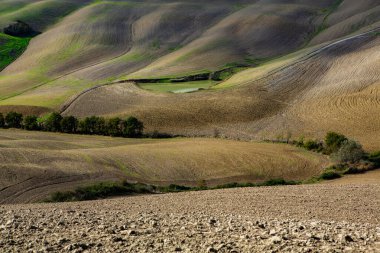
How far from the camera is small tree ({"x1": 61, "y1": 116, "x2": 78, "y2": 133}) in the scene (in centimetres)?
6956

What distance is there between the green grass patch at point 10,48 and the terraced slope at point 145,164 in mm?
68706

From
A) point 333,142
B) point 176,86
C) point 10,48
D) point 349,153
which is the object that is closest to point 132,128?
point 333,142

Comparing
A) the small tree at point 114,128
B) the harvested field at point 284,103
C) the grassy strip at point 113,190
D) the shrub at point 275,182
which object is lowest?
the grassy strip at point 113,190

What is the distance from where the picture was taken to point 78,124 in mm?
70062

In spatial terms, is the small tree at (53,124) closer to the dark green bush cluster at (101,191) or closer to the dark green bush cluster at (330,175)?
the dark green bush cluster at (101,191)

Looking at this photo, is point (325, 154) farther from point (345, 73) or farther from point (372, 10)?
point (372, 10)

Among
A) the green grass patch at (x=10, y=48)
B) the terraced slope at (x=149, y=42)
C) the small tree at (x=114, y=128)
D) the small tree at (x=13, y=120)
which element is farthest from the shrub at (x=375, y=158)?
the green grass patch at (x=10, y=48)

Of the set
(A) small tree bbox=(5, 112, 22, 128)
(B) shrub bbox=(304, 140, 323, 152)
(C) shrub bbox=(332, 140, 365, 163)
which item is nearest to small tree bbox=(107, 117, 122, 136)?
(A) small tree bbox=(5, 112, 22, 128)

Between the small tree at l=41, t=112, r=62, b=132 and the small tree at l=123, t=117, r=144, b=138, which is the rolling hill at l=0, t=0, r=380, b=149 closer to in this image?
the small tree at l=123, t=117, r=144, b=138

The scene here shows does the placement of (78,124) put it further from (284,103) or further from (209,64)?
(209,64)

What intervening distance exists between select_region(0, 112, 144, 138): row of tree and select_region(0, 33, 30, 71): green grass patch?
47921 mm

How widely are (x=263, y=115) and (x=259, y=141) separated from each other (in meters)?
11.0

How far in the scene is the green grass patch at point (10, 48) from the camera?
122250 mm

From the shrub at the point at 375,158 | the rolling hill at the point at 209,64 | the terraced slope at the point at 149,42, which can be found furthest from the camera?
the terraced slope at the point at 149,42
